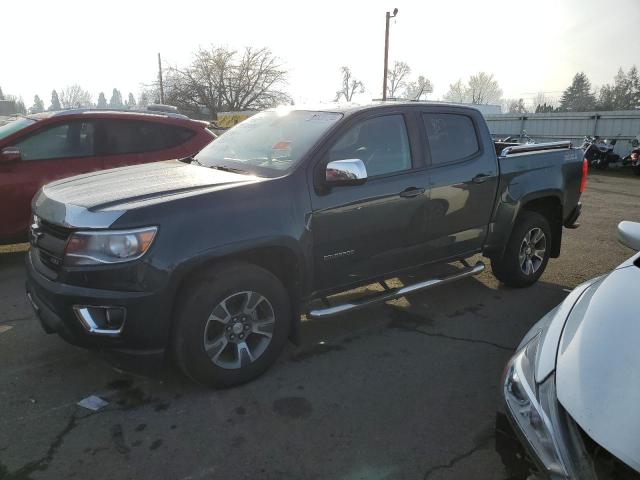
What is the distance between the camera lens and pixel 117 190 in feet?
10.3

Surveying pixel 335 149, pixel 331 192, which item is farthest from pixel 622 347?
pixel 335 149

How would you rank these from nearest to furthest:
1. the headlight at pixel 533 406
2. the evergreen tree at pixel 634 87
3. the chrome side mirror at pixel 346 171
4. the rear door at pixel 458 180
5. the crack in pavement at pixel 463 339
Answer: the headlight at pixel 533 406 → the chrome side mirror at pixel 346 171 → the crack in pavement at pixel 463 339 → the rear door at pixel 458 180 → the evergreen tree at pixel 634 87

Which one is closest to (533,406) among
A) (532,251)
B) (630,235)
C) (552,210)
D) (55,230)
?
(630,235)

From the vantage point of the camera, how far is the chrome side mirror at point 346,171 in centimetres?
325

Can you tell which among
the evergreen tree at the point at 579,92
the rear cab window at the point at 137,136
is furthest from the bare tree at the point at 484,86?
the rear cab window at the point at 137,136

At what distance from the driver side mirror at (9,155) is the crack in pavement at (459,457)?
5332 millimetres

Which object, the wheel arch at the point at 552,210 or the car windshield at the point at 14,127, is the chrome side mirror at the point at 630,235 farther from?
the car windshield at the point at 14,127

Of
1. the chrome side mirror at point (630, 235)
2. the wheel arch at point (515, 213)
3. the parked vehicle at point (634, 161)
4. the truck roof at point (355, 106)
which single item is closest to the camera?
the chrome side mirror at point (630, 235)

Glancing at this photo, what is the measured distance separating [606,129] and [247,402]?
79.7ft

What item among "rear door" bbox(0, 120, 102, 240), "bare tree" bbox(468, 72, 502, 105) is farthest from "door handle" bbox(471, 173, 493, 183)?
"bare tree" bbox(468, 72, 502, 105)

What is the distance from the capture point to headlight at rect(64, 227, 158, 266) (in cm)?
273

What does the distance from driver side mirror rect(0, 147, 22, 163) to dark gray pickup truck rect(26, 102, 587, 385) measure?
236 centimetres

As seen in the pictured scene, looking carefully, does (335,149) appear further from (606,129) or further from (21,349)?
(606,129)

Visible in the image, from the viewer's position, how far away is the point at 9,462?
2.53 metres
